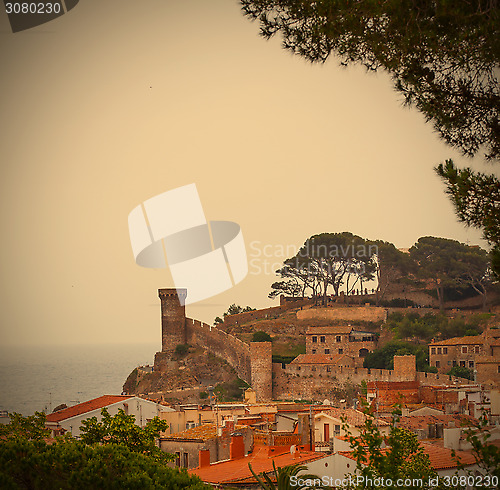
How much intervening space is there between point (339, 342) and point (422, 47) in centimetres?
2924

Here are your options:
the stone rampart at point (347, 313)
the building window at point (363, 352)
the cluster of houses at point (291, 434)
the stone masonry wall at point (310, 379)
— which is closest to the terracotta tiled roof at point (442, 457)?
the cluster of houses at point (291, 434)

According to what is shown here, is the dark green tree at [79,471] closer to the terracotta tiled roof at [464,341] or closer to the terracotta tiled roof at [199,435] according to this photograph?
the terracotta tiled roof at [199,435]

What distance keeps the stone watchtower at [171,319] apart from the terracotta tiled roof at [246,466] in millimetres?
24990

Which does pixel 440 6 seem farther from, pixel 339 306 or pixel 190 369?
pixel 339 306

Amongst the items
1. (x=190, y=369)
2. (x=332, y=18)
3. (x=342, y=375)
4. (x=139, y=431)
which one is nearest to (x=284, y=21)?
(x=332, y=18)

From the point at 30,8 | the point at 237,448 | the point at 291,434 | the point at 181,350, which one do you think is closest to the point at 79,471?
the point at 30,8

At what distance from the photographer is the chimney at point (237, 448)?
11719 millimetres

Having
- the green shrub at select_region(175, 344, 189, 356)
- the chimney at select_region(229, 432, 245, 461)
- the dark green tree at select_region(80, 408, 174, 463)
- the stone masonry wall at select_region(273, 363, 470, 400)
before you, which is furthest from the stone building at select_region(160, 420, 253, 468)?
the green shrub at select_region(175, 344, 189, 356)

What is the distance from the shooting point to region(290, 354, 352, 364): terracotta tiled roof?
109 ft

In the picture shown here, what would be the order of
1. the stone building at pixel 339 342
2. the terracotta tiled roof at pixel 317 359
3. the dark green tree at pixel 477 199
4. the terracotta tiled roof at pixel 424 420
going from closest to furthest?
the dark green tree at pixel 477 199 → the terracotta tiled roof at pixel 424 420 → the terracotta tiled roof at pixel 317 359 → the stone building at pixel 339 342

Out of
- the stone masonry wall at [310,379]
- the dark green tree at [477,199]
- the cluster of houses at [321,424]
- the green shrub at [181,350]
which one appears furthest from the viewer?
the green shrub at [181,350]

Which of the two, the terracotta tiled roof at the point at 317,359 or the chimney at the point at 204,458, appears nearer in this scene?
the chimney at the point at 204,458

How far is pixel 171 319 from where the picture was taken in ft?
121

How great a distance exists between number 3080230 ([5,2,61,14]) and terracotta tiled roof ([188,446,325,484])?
5.12 metres
